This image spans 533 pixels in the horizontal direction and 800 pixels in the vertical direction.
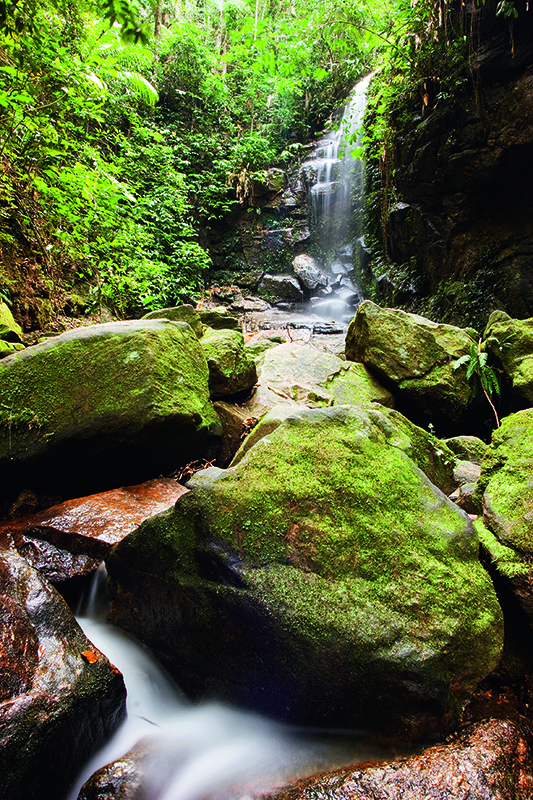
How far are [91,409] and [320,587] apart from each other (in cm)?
215

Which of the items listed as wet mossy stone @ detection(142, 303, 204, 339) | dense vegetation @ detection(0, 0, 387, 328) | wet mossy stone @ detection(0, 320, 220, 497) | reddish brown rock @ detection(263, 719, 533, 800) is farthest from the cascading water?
reddish brown rock @ detection(263, 719, 533, 800)

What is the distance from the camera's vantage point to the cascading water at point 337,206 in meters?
15.3

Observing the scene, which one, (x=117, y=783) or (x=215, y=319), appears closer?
(x=117, y=783)

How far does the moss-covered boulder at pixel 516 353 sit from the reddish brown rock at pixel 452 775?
3582 millimetres

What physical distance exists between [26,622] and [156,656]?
0.77 metres

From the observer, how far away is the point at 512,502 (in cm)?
216

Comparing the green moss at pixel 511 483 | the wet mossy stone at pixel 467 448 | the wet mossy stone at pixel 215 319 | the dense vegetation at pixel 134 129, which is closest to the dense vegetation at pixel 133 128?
the dense vegetation at pixel 134 129

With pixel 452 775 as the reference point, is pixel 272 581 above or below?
above

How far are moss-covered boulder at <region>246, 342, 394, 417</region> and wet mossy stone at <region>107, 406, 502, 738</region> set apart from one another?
2.69 meters

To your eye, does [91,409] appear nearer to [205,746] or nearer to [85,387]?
[85,387]

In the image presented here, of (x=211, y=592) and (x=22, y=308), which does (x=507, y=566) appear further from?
(x=22, y=308)

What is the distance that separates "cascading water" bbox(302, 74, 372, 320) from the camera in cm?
1535

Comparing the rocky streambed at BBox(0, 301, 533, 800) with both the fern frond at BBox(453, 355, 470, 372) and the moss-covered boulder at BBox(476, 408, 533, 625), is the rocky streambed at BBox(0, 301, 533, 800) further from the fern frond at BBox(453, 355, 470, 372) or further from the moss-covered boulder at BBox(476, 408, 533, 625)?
the fern frond at BBox(453, 355, 470, 372)

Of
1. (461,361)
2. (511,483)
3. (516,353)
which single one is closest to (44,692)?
(511,483)
